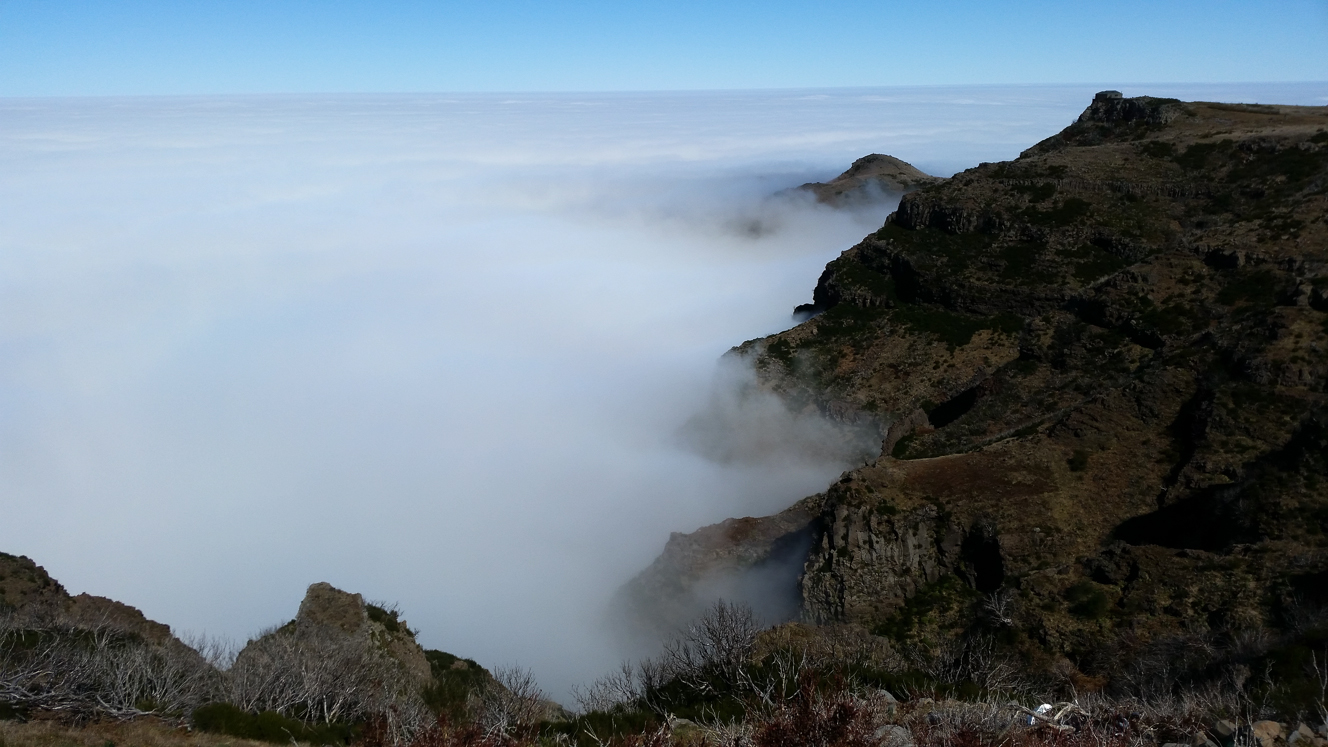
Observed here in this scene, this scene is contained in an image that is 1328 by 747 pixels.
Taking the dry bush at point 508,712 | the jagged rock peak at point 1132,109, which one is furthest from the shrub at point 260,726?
the jagged rock peak at point 1132,109

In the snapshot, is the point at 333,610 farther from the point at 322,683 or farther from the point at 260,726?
→ the point at 260,726

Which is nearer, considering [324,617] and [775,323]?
[324,617]

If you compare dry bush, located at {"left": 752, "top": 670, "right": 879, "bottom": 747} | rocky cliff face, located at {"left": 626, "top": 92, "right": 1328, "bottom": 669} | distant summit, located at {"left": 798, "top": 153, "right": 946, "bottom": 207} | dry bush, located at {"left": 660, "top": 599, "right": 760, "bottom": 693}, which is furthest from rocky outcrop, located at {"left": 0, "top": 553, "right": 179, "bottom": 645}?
distant summit, located at {"left": 798, "top": 153, "right": 946, "bottom": 207}

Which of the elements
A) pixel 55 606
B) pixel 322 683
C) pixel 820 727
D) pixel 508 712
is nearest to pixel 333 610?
pixel 322 683

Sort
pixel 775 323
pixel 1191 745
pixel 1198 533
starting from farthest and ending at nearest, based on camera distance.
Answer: pixel 775 323 < pixel 1198 533 < pixel 1191 745

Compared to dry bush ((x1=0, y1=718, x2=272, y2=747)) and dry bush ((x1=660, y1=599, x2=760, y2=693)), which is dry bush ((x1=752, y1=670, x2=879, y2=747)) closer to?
dry bush ((x1=660, y1=599, x2=760, y2=693))

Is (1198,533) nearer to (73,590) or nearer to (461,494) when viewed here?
(461,494)

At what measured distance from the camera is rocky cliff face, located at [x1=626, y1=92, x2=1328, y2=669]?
35.5 metres

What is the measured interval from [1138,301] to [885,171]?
13838 cm

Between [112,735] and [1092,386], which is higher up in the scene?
[1092,386]

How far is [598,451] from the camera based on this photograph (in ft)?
341

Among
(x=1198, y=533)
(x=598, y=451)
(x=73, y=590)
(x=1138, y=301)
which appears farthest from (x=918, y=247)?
(x=73, y=590)

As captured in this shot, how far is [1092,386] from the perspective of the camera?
5641 centimetres

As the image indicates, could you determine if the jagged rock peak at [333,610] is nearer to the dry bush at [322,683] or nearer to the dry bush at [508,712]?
the dry bush at [322,683]
